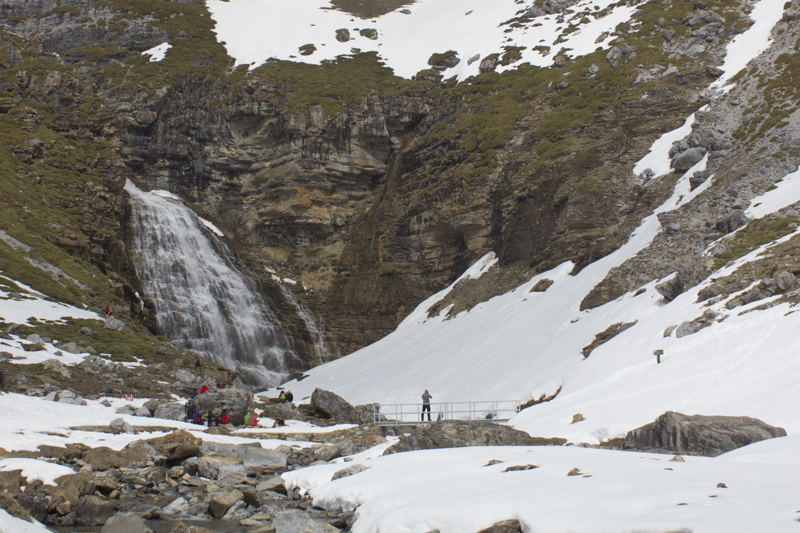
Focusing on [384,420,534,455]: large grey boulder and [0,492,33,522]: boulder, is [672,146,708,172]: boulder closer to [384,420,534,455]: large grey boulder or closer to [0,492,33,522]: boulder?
[384,420,534,455]: large grey boulder

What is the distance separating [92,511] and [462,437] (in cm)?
1043

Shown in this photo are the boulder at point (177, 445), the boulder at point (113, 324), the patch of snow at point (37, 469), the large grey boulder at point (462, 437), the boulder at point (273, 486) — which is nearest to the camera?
the patch of snow at point (37, 469)

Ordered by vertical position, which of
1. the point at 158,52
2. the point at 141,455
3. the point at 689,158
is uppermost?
the point at 158,52

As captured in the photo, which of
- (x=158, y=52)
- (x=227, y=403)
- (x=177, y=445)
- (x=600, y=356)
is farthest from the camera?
(x=158, y=52)

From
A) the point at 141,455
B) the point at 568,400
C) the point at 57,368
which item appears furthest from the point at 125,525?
the point at 57,368

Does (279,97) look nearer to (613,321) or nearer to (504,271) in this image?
(504,271)

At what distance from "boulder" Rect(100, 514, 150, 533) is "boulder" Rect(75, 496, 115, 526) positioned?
0.94 meters

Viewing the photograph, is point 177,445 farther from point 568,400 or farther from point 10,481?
point 568,400

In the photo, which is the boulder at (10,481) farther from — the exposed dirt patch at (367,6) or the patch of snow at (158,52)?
the exposed dirt patch at (367,6)

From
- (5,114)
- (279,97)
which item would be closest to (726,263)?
(279,97)

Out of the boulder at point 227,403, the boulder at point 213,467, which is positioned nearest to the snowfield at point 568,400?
the boulder at point 227,403

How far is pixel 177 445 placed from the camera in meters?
18.3

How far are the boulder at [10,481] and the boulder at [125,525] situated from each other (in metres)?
2.86

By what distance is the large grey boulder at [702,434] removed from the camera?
41.7 ft
